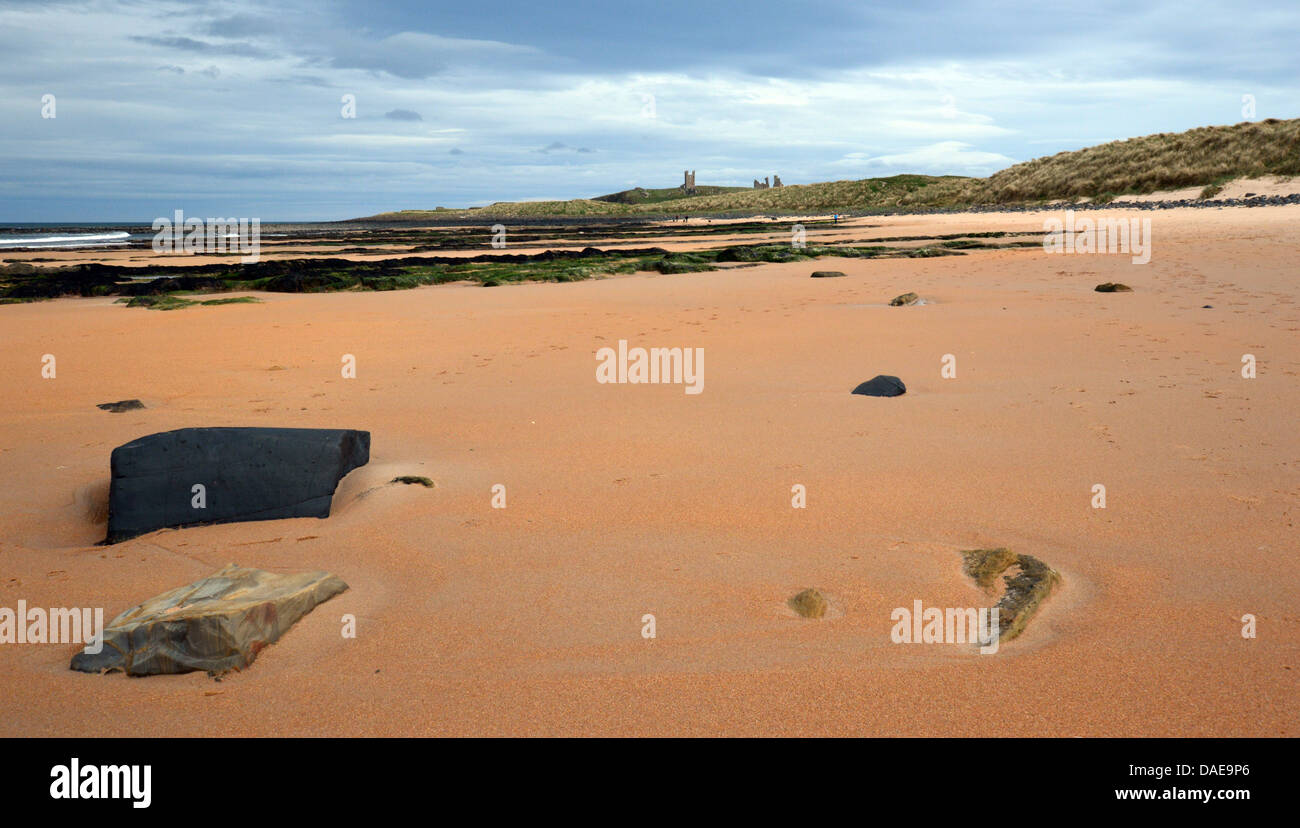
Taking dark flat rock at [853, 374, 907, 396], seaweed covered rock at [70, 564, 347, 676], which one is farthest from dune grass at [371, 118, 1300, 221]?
seaweed covered rock at [70, 564, 347, 676]

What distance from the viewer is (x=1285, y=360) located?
24.1 feet

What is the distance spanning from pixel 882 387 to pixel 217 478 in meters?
4.85

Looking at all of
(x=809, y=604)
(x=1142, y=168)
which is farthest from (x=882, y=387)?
(x=1142, y=168)

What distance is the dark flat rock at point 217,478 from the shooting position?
4402 millimetres

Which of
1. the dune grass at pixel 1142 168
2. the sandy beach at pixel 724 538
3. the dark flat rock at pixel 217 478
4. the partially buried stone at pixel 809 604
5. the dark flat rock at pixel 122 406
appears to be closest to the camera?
the sandy beach at pixel 724 538

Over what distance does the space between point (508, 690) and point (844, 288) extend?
44.2 feet

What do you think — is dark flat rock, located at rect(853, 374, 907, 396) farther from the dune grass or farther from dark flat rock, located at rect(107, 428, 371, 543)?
the dune grass

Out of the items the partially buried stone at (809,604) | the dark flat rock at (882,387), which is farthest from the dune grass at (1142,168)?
the partially buried stone at (809,604)

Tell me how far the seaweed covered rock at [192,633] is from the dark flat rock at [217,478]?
126 centimetres

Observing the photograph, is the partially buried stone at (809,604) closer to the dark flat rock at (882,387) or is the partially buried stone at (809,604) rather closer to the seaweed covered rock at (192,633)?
the seaweed covered rock at (192,633)

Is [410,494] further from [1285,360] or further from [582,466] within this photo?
[1285,360]

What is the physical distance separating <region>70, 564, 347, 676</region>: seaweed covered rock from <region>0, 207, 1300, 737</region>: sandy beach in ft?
0.22

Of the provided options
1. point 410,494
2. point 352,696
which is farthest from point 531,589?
point 410,494

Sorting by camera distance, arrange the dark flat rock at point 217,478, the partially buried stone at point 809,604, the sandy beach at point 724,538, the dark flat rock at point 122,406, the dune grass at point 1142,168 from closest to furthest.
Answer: the sandy beach at point 724,538 → the partially buried stone at point 809,604 → the dark flat rock at point 217,478 → the dark flat rock at point 122,406 → the dune grass at point 1142,168
